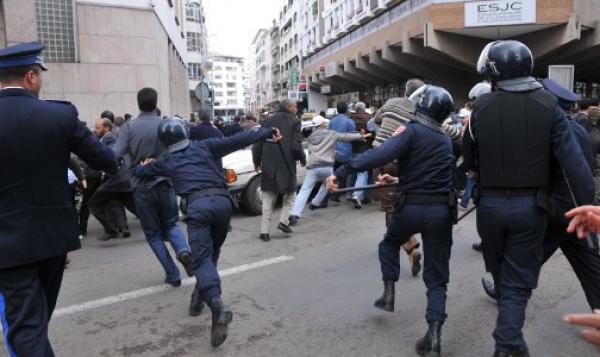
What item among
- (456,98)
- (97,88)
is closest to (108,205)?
(97,88)

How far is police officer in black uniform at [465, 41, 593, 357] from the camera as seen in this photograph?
3.04 m

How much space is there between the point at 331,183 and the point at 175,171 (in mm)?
1255

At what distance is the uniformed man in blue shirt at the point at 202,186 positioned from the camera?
3912 millimetres

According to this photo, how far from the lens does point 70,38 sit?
53.2 feet

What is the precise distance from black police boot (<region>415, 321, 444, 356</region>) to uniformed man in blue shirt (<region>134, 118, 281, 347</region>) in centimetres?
146

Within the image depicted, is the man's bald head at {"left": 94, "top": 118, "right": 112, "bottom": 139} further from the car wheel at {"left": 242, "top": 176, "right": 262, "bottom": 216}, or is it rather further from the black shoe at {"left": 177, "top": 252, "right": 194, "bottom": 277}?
the black shoe at {"left": 177, "top": 252, "right": 194, "bottom": 277}

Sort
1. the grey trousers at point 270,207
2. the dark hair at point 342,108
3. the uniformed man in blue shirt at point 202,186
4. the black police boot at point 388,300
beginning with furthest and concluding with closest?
the dark hair at point 342,108 → the grey trousers at point 270,207 → the black police boot at point 388,300 → the uniformed man in blue shirt at point 202,186

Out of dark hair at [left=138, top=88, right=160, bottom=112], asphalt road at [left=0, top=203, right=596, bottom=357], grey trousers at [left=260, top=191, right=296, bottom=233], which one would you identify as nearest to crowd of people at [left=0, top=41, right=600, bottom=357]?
asphalt road at [left=0, top=203, right=596, bottom=357]

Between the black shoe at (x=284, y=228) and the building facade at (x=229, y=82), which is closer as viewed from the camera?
the black shoe at (x=284, y=228)

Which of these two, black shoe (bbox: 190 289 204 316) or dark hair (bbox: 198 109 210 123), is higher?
dark hair (bbox: 198 109 210 123)

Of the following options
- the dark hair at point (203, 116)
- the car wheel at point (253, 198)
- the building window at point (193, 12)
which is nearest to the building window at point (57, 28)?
the dark hair at point (203, 116)

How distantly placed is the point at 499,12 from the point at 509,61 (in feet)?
66.9

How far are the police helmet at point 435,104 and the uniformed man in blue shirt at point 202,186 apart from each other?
1285 mm

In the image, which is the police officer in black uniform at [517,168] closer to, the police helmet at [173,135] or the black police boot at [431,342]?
the black police boot at [431,342]
